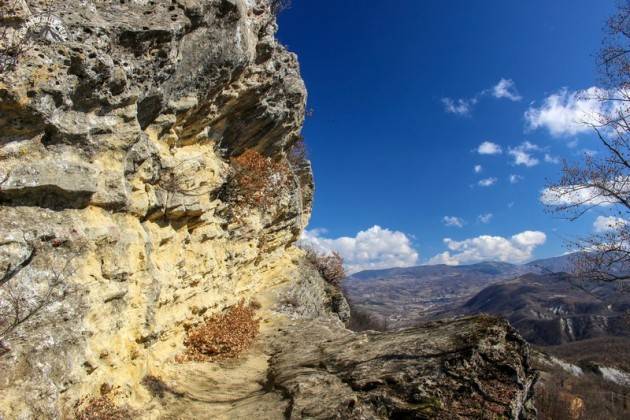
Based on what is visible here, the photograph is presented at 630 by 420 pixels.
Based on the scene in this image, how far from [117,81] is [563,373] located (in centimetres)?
10363

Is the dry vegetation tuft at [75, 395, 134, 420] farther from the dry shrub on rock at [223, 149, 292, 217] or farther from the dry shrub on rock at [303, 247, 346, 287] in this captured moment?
the dry shrub on rock at [303, 247, 346, 287]


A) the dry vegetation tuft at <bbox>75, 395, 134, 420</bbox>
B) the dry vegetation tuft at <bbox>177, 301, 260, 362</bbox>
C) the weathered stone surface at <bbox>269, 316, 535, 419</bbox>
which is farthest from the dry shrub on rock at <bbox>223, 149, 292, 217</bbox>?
the dry vegetation tuft at <bbox>75, 395, 134, 420</bbox>

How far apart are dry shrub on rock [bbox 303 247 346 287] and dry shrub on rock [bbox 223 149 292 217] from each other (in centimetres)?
1579

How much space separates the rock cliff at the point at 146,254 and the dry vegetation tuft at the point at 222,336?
1.29 feet

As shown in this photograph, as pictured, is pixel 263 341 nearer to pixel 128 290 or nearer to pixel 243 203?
pixel 243 203

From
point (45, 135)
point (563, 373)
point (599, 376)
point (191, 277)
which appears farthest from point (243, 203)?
point (599, 376)

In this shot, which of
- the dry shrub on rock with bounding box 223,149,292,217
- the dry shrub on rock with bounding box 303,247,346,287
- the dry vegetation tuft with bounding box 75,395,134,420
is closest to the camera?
the dry vegetation tuft with bounding box 75,395,134,420

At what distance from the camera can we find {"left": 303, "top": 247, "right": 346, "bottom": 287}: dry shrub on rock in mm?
40250

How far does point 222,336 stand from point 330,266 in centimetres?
2448

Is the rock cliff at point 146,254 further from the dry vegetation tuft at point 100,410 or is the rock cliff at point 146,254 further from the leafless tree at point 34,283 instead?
the dry vegetation tuft at point 100,410

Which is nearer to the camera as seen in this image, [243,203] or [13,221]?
[13,221]

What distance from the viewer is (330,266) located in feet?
134

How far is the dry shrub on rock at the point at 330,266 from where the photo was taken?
4025 cm

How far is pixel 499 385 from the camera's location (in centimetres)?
1139
